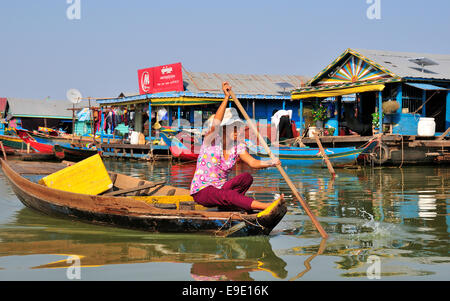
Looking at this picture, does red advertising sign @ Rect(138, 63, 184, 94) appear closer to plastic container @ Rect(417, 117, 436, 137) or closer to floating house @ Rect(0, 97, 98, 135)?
plastic container @ Rect(417, 117, 436, 137)

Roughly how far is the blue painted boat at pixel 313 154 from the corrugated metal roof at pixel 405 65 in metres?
2.94

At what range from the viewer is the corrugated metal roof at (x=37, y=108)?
131 feet

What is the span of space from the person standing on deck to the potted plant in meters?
13.6

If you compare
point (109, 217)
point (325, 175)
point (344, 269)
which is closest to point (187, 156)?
point (325, 175)

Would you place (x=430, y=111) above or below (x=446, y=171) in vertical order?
above

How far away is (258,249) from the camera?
531 centimetres

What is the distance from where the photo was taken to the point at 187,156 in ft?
63.3

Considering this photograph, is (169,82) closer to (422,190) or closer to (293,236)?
(422,190)

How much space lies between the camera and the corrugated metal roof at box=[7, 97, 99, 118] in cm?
4003

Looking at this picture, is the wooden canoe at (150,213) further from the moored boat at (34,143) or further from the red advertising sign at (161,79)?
the moored boat at (34,143)

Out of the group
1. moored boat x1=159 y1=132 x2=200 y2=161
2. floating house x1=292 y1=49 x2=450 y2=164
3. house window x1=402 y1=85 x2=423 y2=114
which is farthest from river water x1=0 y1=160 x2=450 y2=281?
moored boat x1=159 y1=132 x2=200 y2=161

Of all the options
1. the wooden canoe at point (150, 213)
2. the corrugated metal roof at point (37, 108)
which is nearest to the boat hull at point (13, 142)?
the corrugated metal roof at point (37, 108)

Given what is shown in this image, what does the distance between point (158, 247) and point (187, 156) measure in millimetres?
13917

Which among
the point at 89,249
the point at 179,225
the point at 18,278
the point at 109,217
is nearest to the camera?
the point at 18,278
